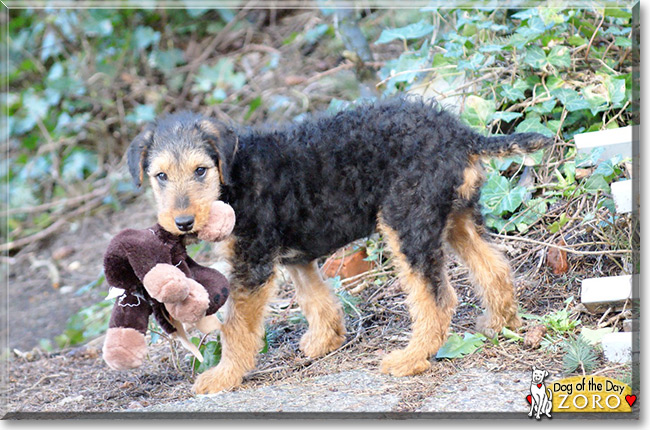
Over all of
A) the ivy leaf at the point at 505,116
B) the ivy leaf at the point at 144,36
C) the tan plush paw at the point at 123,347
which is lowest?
the tan plush paw at the point at 123,347

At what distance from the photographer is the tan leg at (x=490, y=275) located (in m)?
4.31

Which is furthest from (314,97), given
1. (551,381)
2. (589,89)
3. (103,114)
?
(551,381)

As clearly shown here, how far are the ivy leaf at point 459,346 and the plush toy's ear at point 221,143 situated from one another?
1556mm

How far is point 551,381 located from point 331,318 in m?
1.57

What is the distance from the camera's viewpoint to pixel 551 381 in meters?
3.49

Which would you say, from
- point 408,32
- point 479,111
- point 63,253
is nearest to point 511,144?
point 479,111

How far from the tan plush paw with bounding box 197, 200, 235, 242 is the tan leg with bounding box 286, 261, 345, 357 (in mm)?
855

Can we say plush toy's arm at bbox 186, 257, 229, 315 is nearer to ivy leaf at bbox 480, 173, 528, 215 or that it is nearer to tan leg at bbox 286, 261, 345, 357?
tan leg at bbox 286, 261, 345, 357

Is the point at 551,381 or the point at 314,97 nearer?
the point at 551,381

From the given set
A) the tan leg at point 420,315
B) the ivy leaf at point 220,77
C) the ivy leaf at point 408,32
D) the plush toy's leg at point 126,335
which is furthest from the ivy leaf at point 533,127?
the ivy leaf at point 220,77

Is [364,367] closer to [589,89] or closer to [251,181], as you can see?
[251,181]

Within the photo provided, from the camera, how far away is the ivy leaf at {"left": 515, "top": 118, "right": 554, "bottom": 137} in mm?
5160

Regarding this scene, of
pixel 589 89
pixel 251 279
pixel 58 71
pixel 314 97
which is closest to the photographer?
pixel 251 279

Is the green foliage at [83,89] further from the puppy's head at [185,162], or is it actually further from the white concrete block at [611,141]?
the white concrete block at [611,141]
